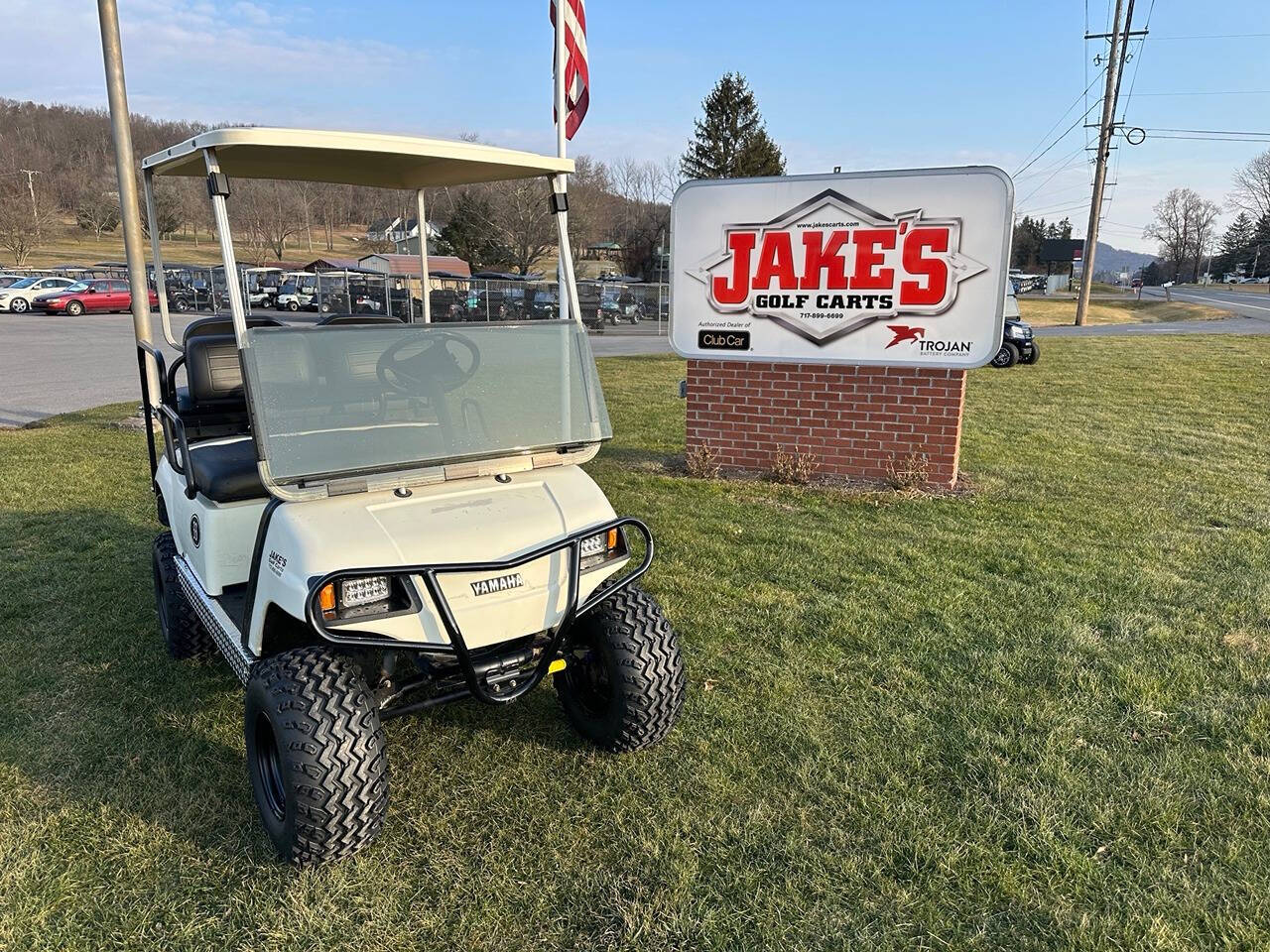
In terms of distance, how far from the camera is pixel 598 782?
307cm

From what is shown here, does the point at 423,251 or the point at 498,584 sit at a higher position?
the point at 423,251

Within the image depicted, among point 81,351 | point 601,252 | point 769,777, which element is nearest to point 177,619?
point 769,777

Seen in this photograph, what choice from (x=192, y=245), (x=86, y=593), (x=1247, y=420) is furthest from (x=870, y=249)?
(x=192, y=245)

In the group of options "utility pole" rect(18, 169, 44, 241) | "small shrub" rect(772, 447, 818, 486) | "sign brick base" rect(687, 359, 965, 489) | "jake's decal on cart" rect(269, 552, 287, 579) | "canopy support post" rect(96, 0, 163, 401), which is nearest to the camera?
"jake's decal on cart" rect(269, 552, 287, 579)

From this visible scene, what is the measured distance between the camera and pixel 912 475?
6.99m

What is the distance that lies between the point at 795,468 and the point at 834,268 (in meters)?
1.67

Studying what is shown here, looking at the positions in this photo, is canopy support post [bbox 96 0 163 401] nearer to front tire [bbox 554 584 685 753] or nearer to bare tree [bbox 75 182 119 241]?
front tire [bbox 554 584 685 753]

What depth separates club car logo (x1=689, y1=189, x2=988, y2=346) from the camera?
668cm

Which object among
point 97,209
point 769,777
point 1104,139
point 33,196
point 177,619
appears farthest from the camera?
point 97,209

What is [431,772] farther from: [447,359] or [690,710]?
[447,359]

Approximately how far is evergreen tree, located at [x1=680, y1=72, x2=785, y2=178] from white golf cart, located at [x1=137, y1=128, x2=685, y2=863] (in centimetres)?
5089

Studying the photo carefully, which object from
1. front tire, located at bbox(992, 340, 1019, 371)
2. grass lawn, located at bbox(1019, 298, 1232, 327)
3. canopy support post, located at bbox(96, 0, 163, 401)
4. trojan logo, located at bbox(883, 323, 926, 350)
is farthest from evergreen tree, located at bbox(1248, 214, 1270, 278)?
canopy support post, located at bbox(96, 0, 163, 401)

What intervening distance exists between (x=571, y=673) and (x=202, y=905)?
1.40 metres

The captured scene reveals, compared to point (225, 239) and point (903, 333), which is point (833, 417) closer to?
point (903, 333)
